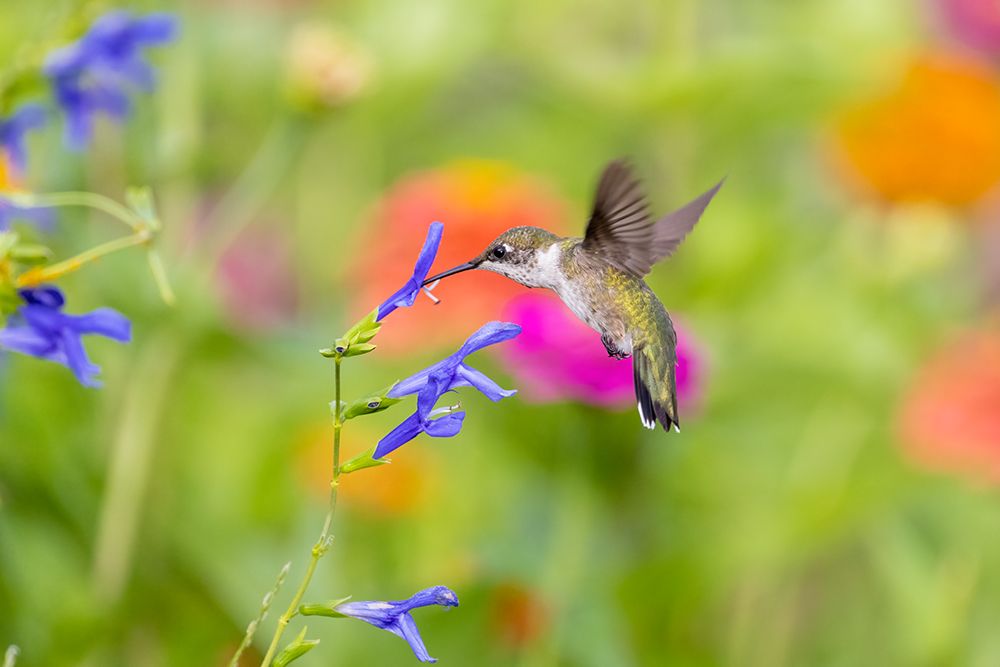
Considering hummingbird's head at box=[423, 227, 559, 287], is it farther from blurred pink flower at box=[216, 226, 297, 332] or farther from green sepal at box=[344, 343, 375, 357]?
blurred pink flower at box=[216, 226, 297, 332]

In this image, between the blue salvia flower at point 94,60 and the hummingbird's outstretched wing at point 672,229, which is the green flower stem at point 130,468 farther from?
the hummingbird's outstretched wing at point 672,229

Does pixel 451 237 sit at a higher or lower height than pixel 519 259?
lower

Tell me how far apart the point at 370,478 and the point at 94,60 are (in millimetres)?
853

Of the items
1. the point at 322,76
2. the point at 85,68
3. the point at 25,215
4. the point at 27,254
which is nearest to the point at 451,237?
the point at 322,76

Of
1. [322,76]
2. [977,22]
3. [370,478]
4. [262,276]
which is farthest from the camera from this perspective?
[977,22]

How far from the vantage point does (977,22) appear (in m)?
2.46

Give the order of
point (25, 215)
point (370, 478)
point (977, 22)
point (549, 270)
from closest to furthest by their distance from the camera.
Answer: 1. point (549, 270)
2. point (25, 215)
3. point (370, 478)
4. point (977, 22)

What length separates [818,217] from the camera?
250cm

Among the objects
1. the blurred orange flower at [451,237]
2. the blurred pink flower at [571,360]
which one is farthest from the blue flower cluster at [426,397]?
the blurred orange flower at [451,237]

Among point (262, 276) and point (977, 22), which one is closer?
point (262, 276)

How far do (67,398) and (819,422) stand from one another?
94cm

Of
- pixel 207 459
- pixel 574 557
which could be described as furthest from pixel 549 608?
pixel 207 459

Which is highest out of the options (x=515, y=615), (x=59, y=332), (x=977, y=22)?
(x=977, y=22)

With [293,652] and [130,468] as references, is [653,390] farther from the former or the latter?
[130,468]
